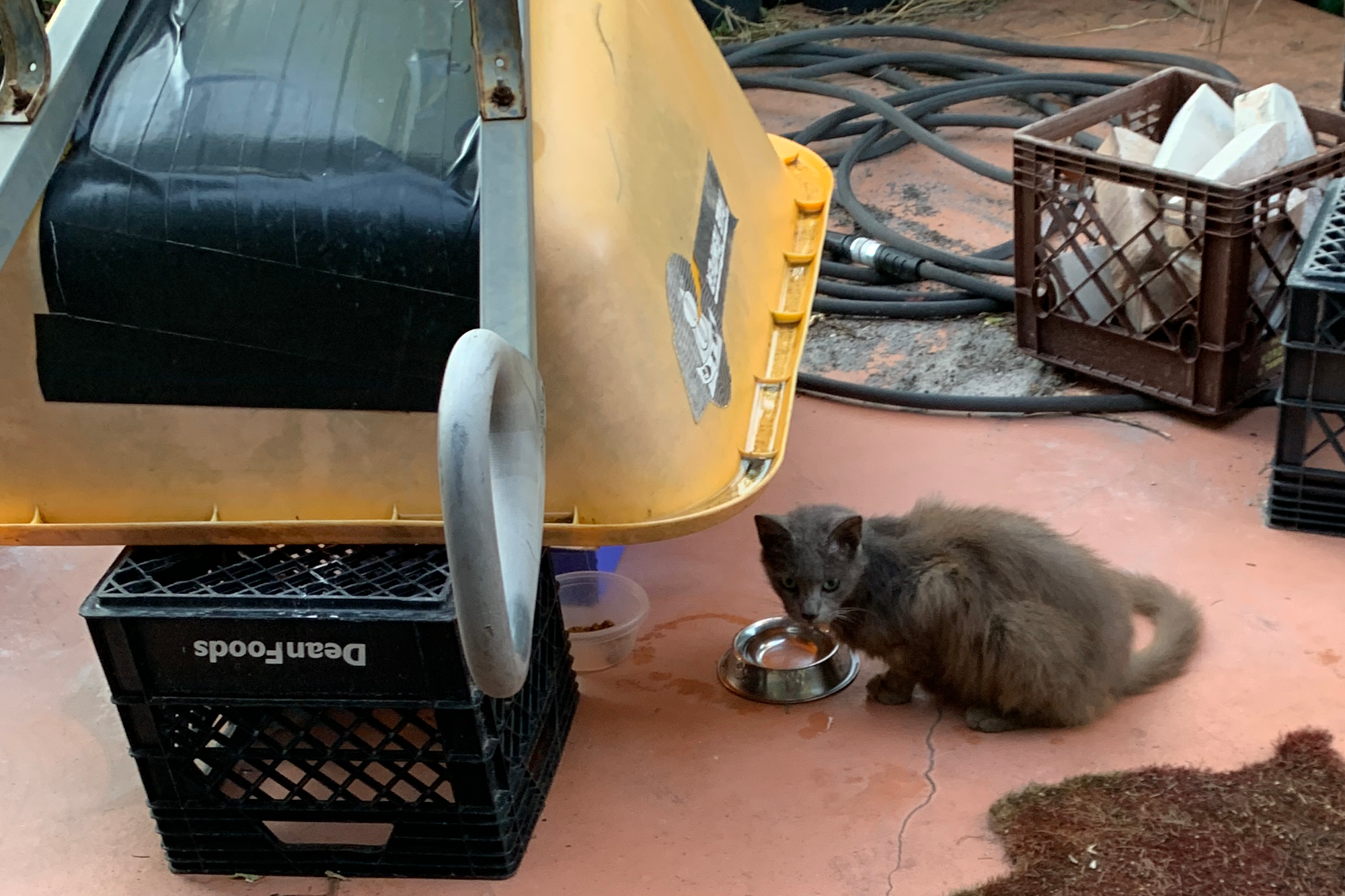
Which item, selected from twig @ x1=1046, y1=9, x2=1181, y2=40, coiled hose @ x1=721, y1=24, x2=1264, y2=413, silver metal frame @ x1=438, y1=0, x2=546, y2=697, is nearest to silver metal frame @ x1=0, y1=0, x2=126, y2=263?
silver metal frame @ x1=438, y1=0, x2=546, y2=697

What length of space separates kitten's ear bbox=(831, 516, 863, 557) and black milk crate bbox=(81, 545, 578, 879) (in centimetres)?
58

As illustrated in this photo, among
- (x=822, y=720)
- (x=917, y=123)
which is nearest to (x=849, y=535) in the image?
(x=822, y=720)

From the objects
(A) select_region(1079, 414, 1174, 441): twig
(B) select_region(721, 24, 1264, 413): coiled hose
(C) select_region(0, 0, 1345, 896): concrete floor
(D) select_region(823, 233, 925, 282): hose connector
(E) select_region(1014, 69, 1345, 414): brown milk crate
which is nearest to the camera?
(C) select_region(0, 0, 1345, 896): concrete floor

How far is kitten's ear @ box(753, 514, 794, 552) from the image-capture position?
2.57 meters

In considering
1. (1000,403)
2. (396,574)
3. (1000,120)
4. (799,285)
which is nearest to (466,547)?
(396,574)

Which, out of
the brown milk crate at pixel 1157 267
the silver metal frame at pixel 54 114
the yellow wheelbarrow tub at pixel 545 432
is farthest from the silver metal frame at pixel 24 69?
the brown milk crate at pixel 1157 267

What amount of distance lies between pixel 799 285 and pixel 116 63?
150cm

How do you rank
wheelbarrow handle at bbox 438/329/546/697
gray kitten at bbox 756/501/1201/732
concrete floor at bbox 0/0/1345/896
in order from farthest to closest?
gray kitten at bbox 756/501/1201/732, concrete floor at bbox 0/0/1345/896, wheelbarrow handle at bbox 438/329/546/697

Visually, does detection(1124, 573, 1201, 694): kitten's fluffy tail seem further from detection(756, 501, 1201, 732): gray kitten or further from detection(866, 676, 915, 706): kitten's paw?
detection(866, 676, 915, 706): kitten's paw

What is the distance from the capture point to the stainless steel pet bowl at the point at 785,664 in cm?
269

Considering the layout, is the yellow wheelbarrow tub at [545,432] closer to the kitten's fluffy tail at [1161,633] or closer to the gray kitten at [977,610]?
the gray kitten at [977,610]

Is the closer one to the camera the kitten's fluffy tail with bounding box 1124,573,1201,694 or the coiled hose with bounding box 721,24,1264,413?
the kitten's fluffy tail with bounding box 1124,573,1201,694

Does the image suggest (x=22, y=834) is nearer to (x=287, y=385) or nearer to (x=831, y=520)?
(x=287, y=385)

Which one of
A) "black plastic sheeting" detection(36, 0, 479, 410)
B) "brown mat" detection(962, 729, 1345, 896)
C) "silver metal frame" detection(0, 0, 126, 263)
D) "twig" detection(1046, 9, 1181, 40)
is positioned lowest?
"brown mat" detection(962, 729, 1345, 896)
